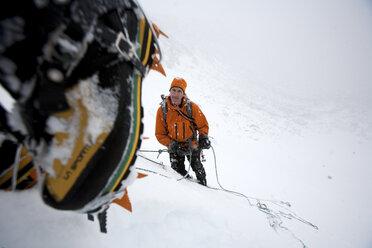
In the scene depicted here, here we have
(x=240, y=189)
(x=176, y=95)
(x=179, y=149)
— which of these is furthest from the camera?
(x=240, y=189)

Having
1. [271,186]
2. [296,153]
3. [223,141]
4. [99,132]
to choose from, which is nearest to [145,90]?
[223,141]

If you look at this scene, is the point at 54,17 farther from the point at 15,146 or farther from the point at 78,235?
the point at 78,235

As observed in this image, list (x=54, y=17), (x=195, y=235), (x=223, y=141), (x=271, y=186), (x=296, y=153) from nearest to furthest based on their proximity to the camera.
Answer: (x=54, y=17)
(x=195, y=235)
(x=271, y=186)
(x=223, y=141)
(x=296, y=153)

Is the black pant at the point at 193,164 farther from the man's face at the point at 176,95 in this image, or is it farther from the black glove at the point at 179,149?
the man's face at the point at 176,95

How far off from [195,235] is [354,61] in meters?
75.5

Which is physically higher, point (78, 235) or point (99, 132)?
point (99, 132)

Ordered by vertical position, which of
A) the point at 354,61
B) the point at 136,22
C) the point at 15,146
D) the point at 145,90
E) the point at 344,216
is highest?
the point at 354,61

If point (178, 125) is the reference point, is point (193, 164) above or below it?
below

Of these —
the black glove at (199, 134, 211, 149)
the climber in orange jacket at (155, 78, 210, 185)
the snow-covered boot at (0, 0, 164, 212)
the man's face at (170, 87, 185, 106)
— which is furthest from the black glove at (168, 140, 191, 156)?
the snow-covered boot at (0, 0, 164, 212)

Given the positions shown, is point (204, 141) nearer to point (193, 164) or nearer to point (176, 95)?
point (193, 164)

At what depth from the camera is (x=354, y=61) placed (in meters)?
52.7

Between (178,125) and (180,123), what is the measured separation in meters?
0.05

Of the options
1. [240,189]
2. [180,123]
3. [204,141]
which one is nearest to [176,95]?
[180,123]

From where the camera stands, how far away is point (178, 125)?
2783 mm
